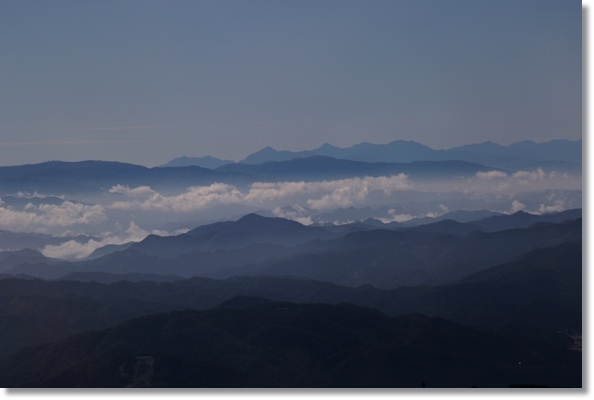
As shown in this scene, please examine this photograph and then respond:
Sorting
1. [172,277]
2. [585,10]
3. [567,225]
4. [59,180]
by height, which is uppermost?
[585,10]

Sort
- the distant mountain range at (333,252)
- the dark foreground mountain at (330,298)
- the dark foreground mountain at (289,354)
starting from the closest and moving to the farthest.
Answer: the dark foreground mountain at (289,354) < the dark foreground mountain at (330,298) < the distant mountain range at (333,252)

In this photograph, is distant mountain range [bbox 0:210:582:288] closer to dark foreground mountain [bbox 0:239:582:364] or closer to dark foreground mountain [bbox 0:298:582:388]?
dark foreground mountain [bbox 0:239:582:364]

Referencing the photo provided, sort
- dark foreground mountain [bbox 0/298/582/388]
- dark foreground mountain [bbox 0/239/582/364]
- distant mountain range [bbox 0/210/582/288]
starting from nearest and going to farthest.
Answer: dark foreground mountain [bbox 0/298/582/388]
dark foreground mountain [bbox 0/239/582/364]
distant mountain range [bbox 0/210/582/288]

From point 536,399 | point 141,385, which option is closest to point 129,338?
point 141,385

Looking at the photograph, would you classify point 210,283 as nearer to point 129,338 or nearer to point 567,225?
point 129,338

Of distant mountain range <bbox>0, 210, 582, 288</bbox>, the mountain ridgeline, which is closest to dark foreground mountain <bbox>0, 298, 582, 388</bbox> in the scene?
the mountain ridgeline

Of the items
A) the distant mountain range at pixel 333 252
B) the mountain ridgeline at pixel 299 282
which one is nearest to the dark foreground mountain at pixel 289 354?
the mountain ridgeline at pixel 299 282

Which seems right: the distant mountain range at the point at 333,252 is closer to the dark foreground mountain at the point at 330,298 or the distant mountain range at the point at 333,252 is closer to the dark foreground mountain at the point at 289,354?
the dark foreground mountain at the point at 330,298

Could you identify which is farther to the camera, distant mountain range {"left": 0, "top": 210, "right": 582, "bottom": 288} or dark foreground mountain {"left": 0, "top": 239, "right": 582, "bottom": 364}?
distant mountain range {"left": 0, "top": 210, "right": 582, "bottom": 288}

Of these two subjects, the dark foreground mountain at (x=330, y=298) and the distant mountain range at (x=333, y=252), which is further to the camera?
the distant mountain range at (x=333, y=252)
